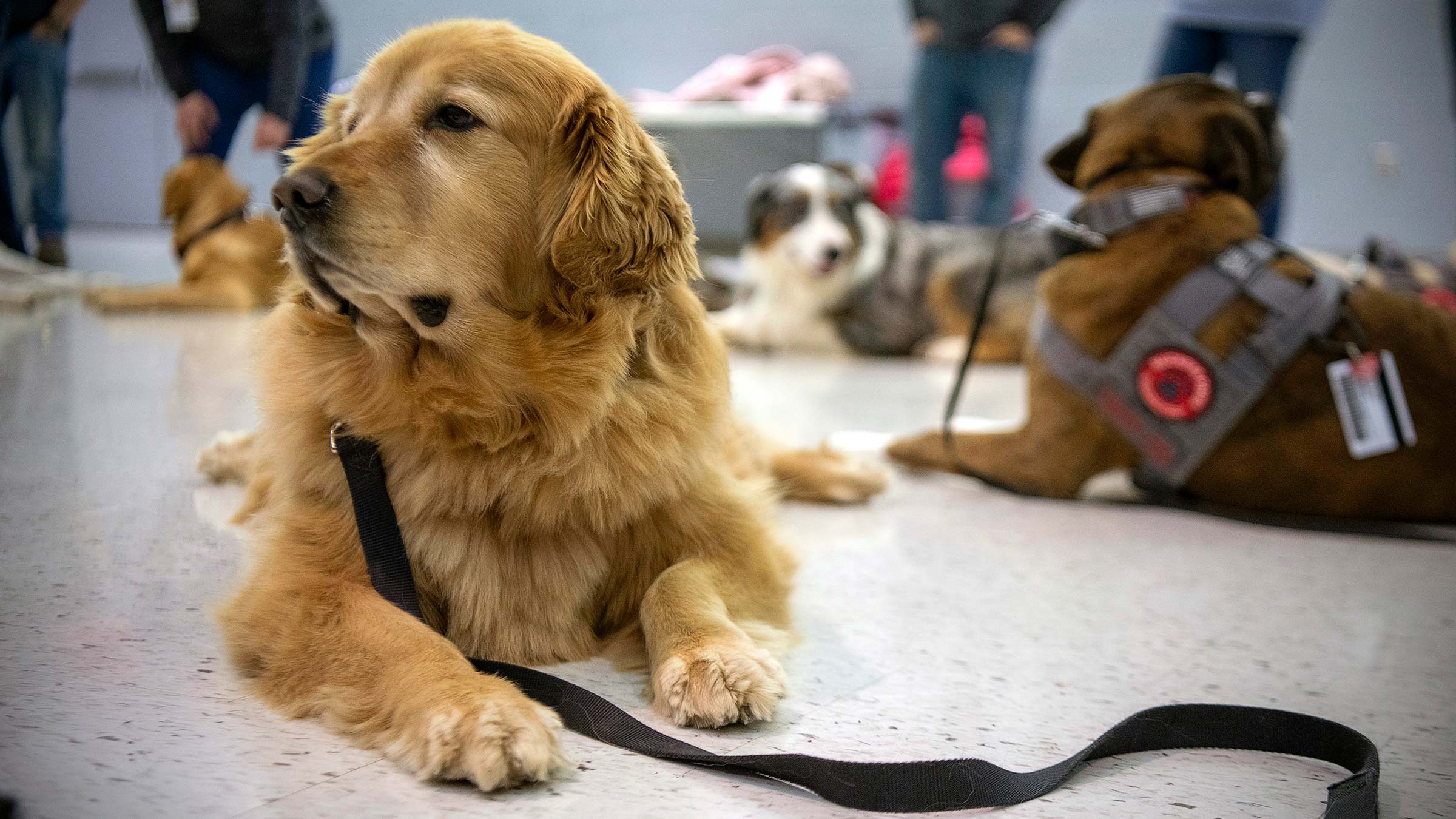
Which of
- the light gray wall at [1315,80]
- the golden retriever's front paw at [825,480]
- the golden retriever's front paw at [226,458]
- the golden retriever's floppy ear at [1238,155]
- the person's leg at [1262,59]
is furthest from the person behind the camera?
the light gray wall at [1315,80]

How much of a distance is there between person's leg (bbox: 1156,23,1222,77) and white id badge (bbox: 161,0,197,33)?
370 cm

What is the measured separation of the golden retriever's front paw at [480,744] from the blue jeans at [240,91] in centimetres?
115

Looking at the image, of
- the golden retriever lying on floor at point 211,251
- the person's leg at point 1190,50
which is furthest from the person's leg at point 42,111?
the person's leg at point 1190,50

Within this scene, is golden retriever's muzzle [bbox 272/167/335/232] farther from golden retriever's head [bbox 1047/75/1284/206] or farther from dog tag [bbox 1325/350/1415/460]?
dog tag [bbox 1325/350/1415/460]

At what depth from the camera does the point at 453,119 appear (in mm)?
1612

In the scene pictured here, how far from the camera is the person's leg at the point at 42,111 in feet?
5.69

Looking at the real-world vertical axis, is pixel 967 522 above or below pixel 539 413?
below

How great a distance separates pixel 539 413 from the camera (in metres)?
1.61

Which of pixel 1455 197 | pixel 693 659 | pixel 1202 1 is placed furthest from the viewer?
pixel 1455 197

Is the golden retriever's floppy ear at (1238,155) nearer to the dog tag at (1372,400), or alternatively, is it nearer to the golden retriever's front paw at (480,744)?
the dog tag at (1372,400)

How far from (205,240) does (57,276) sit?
2.39 feet

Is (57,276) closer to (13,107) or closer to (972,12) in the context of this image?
(13,107)

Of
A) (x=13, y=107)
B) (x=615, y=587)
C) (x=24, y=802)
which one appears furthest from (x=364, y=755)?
(x=13, y=107)

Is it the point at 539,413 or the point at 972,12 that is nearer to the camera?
the point at 539,413
